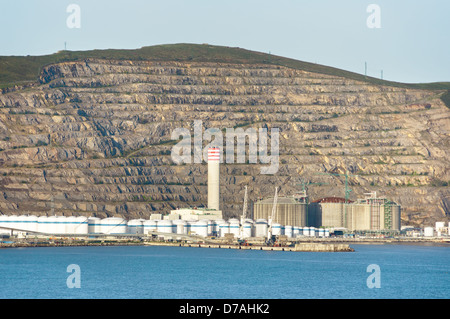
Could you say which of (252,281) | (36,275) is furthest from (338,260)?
(36,275)
